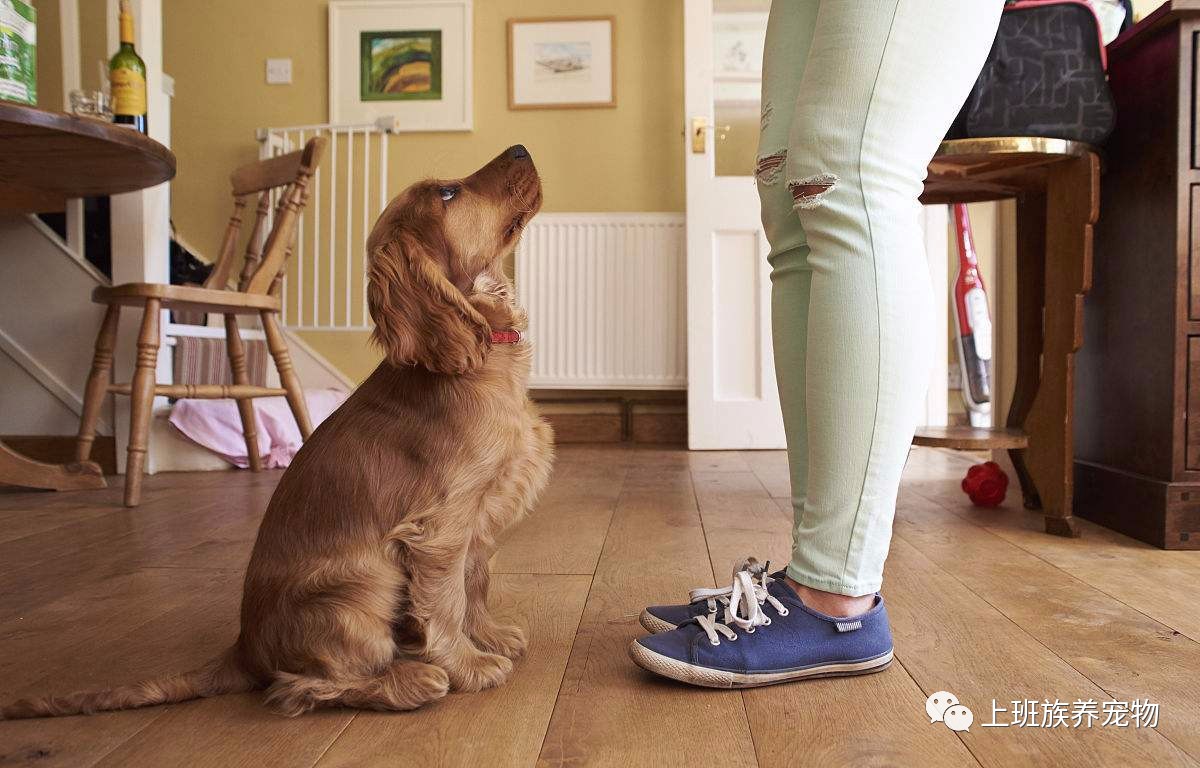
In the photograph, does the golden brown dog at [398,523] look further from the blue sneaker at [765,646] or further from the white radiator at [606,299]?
the white radiator at [606,299]

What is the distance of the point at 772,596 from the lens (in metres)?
0.98

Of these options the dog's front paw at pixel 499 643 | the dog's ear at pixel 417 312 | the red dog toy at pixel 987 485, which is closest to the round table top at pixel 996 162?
the red dog toy at pixel 987 485

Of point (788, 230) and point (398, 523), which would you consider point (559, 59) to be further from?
point (398, 523)

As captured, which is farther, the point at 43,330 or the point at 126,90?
the point at 43,330

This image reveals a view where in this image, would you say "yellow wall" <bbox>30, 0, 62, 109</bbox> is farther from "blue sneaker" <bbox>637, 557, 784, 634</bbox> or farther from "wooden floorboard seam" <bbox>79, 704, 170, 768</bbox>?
"blue sneaker" <bbox>637, 557, 784, 634</bbox>

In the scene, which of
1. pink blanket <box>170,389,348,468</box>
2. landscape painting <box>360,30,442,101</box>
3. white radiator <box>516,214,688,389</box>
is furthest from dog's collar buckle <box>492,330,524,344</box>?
landscape painting <box>360,30,442,101</box>

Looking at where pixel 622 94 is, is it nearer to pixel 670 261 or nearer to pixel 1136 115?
pixel 670 261

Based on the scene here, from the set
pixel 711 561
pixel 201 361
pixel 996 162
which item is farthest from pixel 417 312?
pixel 201 361

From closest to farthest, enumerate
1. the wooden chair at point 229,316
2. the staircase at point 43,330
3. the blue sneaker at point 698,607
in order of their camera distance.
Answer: the blue sneaker at point 698,607, the wooden chair at point 229,316, the staircase at point 43,330

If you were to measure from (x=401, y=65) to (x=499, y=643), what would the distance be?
3686mm

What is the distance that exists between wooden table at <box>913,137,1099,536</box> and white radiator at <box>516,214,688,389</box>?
1969mm

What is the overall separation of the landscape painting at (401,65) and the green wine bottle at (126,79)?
1.51m

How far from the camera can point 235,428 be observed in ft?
9.94

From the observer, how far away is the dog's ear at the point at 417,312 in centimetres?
95
